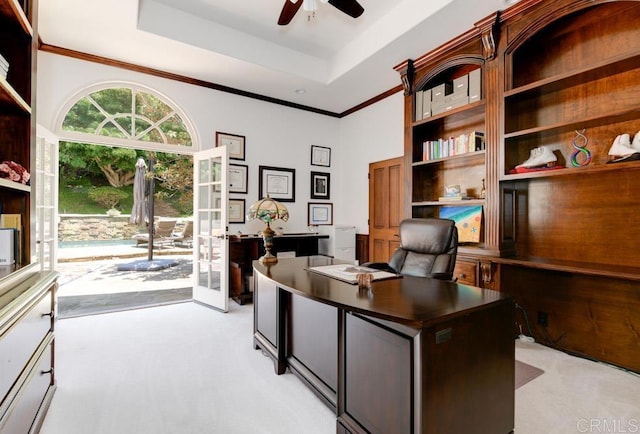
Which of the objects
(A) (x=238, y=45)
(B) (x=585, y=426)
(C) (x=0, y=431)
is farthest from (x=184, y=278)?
(B) (x=585, y=426)

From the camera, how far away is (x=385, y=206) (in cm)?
463

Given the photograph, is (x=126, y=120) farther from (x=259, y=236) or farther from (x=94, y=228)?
(x=94, y=228)

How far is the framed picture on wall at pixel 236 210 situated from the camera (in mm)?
4516

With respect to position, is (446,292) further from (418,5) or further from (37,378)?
(418,5)

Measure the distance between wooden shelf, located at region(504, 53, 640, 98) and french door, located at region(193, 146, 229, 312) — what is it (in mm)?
3200

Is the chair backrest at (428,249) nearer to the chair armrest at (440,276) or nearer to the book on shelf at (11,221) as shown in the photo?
the chair armrest at (440,276)

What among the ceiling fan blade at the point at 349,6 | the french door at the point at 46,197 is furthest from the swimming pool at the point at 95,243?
the ceiling fan blade at the point at 349,6

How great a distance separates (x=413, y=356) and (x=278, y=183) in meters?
4.01

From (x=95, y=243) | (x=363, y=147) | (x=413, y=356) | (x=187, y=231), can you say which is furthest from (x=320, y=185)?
(x=95, y=243)

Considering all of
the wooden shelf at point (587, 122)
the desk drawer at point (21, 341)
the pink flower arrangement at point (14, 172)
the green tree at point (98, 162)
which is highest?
the green tree at point (98, 162)

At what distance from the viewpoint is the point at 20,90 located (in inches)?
66.1

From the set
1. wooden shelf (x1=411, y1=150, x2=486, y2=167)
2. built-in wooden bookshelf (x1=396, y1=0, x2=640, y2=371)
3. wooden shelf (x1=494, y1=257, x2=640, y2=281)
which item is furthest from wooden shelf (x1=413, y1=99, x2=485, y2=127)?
wooden shelf (x1=494, y1=257, x2=640, y2=281)

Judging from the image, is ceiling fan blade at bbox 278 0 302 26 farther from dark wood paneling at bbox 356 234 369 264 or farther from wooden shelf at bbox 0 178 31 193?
dark wood paneling at bbox 356 234 369 264

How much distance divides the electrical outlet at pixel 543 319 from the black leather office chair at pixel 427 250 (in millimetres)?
1146
